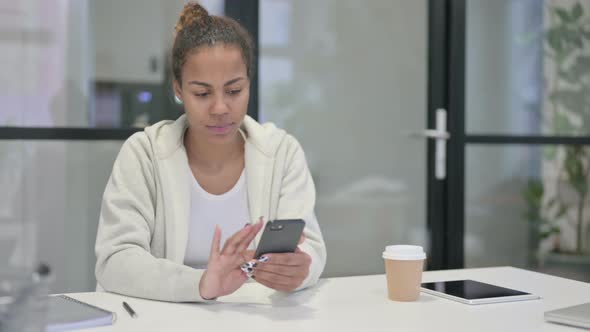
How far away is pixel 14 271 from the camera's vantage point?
79 centimetres

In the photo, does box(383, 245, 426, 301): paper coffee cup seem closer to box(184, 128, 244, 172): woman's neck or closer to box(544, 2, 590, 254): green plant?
box(184, 128, 244, 172): woman's neck

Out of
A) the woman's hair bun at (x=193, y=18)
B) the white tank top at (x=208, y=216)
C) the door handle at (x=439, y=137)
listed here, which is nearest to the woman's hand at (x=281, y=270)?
the white tank top at (x=208, y=216)

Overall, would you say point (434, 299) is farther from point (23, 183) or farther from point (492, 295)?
point (23, 183)

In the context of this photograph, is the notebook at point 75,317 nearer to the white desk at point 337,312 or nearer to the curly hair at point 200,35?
the white desk at point 337,312

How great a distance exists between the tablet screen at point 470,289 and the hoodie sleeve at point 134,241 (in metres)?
0.51

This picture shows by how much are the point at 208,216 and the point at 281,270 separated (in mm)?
499

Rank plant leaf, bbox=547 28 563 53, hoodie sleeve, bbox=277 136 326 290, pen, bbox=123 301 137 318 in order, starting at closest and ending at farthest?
1. pen, bbox=123 301 137 318
2. hoodie sleeve, bbox=277 136 326 290
3. plant leaf, bbox=547 28 563 53

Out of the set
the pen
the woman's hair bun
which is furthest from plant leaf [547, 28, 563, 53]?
the pen

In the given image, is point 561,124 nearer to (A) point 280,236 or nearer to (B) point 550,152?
(B) point 550,152

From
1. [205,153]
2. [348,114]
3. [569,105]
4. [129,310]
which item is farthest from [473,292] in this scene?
[569,105]

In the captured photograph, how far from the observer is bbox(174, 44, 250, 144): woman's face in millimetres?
1819

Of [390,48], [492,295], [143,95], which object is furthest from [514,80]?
[492,295]

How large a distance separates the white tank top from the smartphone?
1.55ft

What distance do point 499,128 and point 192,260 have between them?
7.41ft
